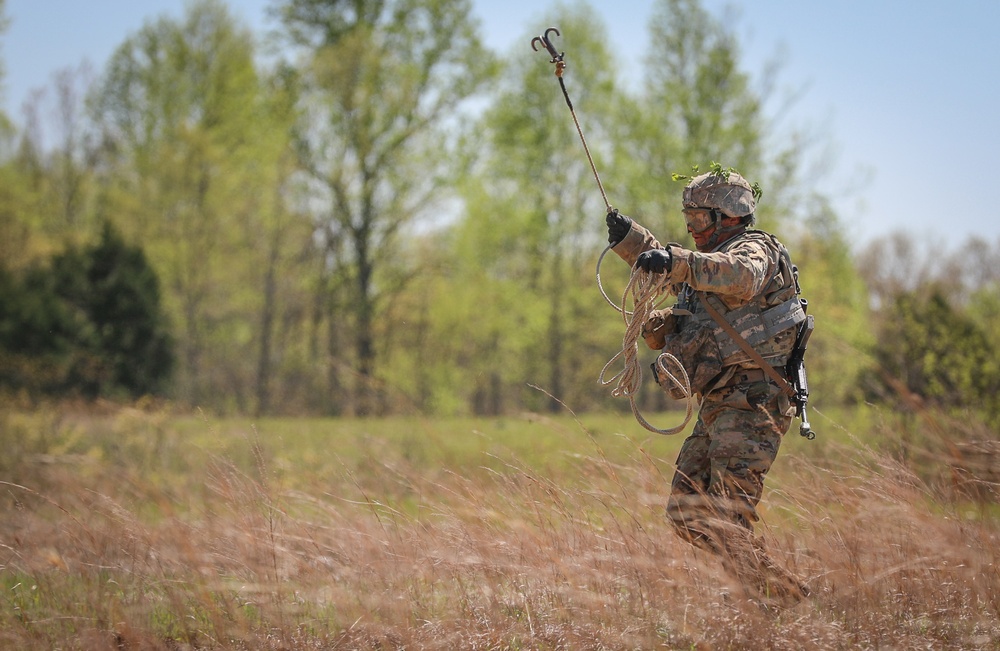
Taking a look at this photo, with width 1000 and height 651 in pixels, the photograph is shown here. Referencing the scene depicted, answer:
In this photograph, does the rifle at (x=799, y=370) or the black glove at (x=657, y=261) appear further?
the rifle at (x=799, y=370)

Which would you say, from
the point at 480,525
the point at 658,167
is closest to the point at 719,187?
the point at 480,525

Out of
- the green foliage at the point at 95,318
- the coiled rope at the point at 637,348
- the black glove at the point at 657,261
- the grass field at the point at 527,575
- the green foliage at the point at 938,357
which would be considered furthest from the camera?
the green foliage at the point at 95,318

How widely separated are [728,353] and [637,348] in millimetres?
449

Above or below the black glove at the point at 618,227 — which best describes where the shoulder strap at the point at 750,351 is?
below

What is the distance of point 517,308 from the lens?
30188mm

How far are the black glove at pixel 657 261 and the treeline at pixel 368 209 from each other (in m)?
16.1

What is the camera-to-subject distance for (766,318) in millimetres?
4285

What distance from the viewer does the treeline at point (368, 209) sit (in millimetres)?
23312

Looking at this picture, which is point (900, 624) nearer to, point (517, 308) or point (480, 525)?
point (480, 525)

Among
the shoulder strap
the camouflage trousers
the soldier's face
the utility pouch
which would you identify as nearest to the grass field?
the camouflage trousers

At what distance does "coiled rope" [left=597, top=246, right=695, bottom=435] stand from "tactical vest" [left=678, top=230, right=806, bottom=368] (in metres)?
0.24

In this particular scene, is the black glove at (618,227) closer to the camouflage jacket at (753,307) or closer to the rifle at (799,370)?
the camouflage jacket at (753,307)

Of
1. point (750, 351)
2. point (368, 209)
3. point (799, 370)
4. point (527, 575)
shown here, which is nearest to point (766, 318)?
point (750, 351)

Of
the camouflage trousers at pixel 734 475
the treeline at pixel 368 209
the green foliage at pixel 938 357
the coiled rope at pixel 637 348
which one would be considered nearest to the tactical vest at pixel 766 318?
the camouflage trousers at pixel 734 475
